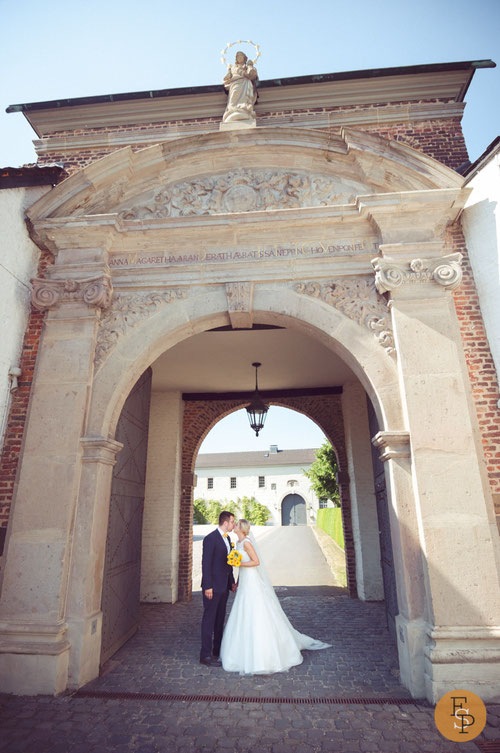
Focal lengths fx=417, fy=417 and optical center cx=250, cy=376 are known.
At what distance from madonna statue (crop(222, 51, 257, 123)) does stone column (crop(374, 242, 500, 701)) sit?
9.68 feet

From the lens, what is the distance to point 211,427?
1012 centimetres

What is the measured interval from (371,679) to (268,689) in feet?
3.47

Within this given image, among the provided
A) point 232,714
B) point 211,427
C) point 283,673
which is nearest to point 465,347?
point 283,673

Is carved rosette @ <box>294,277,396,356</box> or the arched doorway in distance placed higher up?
carved rosette @ <box>294,277,396,356</box>

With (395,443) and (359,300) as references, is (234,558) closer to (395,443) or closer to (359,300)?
(395,443)

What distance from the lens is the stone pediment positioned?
5301mm

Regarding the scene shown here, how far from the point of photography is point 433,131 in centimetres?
599

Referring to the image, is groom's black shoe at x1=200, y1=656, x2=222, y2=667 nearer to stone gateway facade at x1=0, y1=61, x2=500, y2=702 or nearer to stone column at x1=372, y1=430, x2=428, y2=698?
stone gateway facade at x1=0, y1=61, x2=500, y2=702

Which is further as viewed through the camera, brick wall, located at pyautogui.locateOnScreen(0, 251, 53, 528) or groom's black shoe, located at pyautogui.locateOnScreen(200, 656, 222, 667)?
brick wall, located at pyautogui.locateOnScreen(0, 251, 53, 528)

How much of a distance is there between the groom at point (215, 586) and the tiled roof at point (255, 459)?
38852 millimetres

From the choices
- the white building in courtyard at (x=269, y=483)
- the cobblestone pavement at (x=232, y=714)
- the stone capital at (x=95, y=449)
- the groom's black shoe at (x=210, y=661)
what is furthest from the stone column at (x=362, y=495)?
the white building in courtyard at (x=269, y=483)

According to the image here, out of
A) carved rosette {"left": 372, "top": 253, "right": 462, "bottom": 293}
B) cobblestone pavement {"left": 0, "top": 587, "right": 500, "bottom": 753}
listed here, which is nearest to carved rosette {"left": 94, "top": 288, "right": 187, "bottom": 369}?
carved rosette {"left": 372, "top": 253, "right": 462, "bottom": 293}

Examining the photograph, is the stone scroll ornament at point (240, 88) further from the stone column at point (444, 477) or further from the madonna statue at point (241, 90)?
the stone column at point (444, 477)

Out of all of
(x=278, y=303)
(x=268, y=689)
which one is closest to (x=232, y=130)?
(x=278, y=303)
